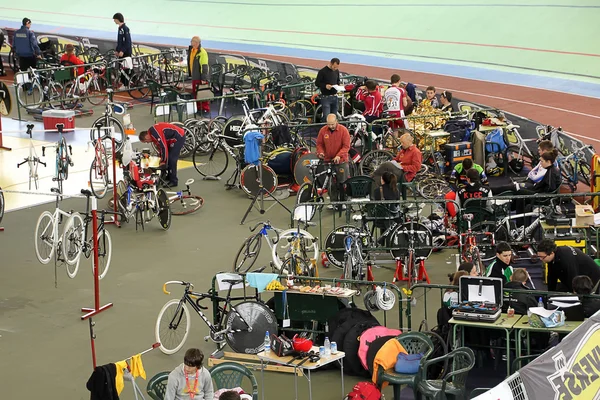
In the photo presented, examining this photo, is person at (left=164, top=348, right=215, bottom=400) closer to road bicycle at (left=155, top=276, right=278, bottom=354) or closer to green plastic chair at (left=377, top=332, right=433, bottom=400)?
green plastic chair at (left=377, top=332, right=433, bottom=400)

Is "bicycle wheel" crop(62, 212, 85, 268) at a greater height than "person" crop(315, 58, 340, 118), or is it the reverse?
"person" crop(315, 58, 340, 118)

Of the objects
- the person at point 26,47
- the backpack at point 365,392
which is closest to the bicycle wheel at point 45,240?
the backpack at point 365,392

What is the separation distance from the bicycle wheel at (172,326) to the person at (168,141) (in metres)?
7.19

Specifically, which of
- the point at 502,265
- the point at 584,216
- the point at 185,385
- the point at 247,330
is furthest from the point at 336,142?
the point at 185,385

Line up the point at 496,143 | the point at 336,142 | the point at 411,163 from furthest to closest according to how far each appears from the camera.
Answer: the point at 496,143
the point at 336,142
the point at 411,163

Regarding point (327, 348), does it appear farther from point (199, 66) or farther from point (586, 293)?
point (199, 66)

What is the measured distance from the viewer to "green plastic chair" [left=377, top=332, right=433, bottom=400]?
1130 centimetres

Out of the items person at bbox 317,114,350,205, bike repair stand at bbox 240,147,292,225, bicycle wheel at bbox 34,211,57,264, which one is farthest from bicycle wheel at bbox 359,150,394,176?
bicycle wheel at bbox 34,211,57,264

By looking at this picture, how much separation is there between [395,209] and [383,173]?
1.13m

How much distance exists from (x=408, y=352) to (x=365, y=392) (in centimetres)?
73

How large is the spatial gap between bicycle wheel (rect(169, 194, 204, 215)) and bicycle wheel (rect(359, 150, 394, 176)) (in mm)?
3121

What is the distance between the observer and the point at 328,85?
23.0 m

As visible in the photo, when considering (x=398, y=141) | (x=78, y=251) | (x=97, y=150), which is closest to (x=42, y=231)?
(x=78, y=251)

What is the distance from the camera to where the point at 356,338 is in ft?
40.0
